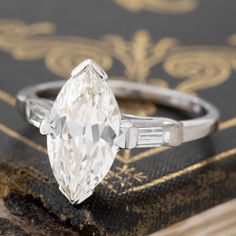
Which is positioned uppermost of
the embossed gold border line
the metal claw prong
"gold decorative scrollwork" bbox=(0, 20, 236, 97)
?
the metal claw prong

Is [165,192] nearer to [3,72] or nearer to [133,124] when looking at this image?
[133,124]

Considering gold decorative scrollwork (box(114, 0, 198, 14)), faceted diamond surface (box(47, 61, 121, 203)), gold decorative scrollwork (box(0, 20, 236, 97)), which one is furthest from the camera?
gold decorative scrollwork (box(114, 0, 198, 14))

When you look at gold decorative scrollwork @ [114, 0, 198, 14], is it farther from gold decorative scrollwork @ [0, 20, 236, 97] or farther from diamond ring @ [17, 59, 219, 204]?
diamond ring @ [17, 59, 219, 204]

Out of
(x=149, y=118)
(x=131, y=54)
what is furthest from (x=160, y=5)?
(x=149, y=118)

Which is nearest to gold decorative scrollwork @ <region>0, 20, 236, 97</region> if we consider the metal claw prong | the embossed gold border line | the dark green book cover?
the dark green book cover

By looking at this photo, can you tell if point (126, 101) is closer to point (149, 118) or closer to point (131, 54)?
point (131, 54)

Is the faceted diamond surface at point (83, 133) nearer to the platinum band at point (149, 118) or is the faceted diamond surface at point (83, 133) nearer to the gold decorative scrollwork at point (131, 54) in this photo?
the platinum band at point (149, 118)

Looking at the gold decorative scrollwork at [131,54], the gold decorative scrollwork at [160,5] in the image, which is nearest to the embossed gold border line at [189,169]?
the gold decorative scrollwork at [131,54]

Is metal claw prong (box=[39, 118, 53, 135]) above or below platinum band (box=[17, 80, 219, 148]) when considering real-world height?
above
